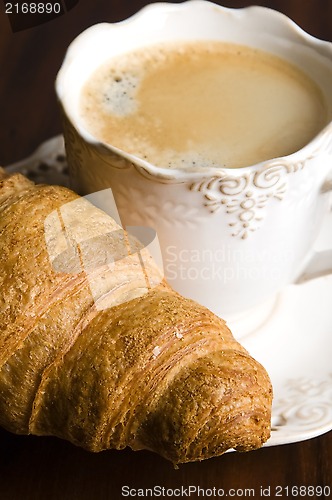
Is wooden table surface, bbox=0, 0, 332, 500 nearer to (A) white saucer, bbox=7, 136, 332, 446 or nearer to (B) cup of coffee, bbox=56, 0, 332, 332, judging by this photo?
(A) white saucer, bbox=7, 136, 332, 446

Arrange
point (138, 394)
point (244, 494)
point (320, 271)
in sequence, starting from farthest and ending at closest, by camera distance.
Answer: point (320, 271) < point (244, 494) < point (138, 394)

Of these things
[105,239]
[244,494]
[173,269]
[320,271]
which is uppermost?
[105,239]

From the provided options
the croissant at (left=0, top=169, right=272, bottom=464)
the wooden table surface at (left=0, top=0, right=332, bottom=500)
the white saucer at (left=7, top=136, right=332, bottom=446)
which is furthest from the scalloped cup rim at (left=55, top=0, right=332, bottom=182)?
the wooden table surface at (left=0, top=0, right=332, bottom=500)

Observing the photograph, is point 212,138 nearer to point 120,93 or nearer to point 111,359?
point 120,93

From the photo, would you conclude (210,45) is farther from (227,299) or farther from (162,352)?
(162,352)

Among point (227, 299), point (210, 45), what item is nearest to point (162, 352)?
point (227, 299)

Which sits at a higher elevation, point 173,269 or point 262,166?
point 262,166

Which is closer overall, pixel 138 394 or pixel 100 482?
pixel 138 394

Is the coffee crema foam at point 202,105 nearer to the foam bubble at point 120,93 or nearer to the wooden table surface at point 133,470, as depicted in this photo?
the foam bubble at point 120,93
